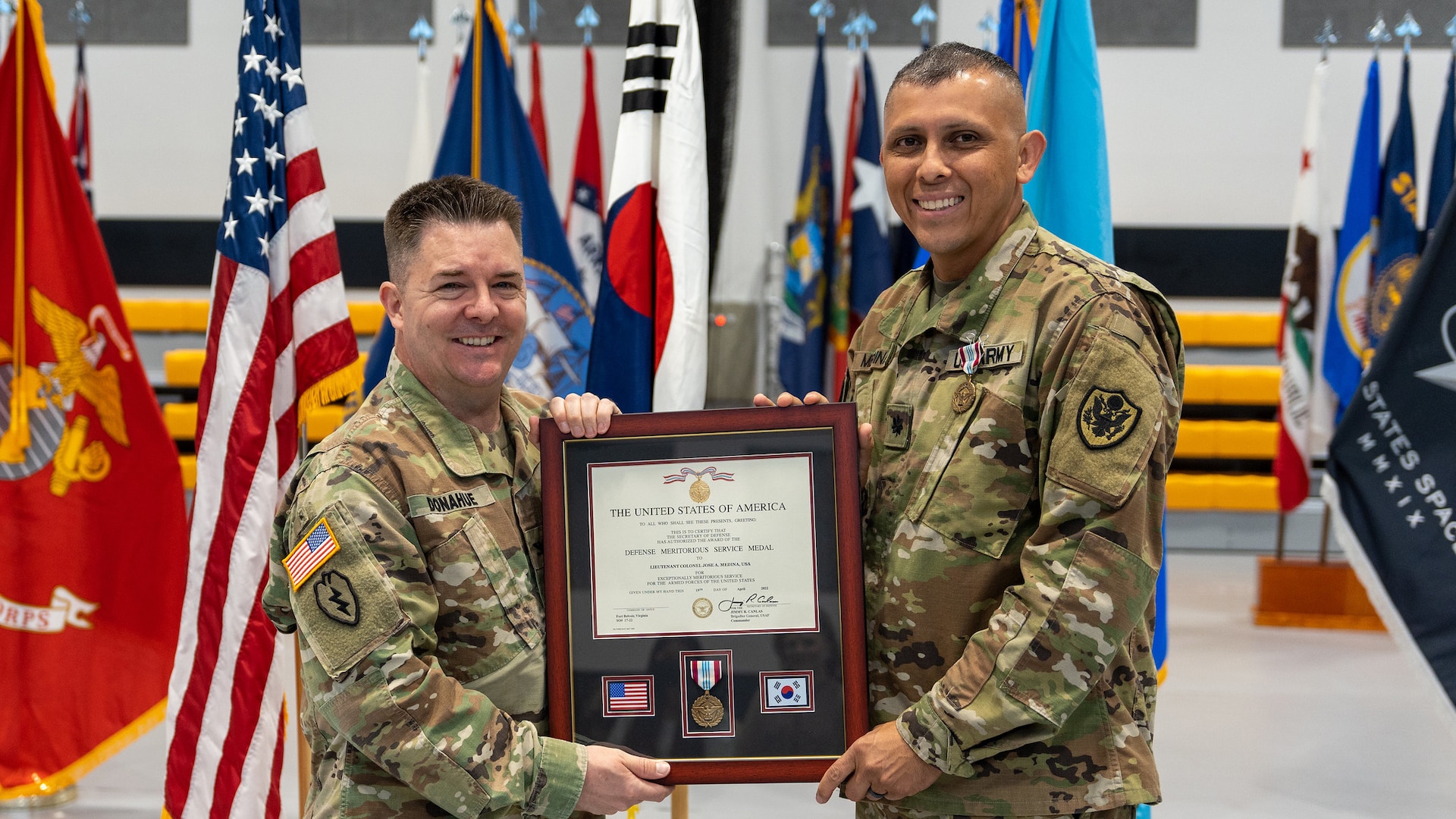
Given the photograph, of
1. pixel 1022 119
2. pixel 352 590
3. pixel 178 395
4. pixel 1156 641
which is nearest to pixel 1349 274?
pixel 1156 641

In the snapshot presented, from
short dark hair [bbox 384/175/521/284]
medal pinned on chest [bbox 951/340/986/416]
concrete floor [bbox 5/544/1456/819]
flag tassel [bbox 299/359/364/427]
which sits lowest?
concrete floor [bbox 5/544/1456/819]

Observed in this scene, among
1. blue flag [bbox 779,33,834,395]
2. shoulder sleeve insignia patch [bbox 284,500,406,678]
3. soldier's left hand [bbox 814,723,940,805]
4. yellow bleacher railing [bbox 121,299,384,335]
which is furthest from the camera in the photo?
yellow bleacher railing [bbox 121,299,384,335]

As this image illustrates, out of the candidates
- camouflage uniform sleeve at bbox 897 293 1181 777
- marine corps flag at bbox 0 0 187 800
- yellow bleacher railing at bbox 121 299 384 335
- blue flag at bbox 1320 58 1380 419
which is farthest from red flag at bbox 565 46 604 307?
yellow bleacher railing at bbox 121 299 384 335

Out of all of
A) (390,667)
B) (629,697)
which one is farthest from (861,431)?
(390,667)

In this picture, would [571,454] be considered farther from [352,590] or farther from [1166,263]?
[1166,263]

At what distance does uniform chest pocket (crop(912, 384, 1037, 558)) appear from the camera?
1.63m

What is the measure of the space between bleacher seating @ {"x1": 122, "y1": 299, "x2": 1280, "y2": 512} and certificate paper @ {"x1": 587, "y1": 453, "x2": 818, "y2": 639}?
22.3 feet

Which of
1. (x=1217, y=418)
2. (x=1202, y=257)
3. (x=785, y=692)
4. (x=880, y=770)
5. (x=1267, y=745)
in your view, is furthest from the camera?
(x=1202, y=257)

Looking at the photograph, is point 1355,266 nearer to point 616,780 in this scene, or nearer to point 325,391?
point 325,391

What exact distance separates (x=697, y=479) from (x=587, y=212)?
3.82 meters

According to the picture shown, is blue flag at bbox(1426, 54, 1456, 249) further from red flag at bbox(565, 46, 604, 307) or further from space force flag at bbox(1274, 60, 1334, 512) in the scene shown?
red flag at bbox(565, 46, 604, 307)

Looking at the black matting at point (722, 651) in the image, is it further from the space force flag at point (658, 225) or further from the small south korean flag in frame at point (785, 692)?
the space force flag at point (658, 225)

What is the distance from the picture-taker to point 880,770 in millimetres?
1612

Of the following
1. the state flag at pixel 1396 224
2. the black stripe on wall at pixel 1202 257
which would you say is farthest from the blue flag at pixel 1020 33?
the black stripe on wall at pixel 1202 257
